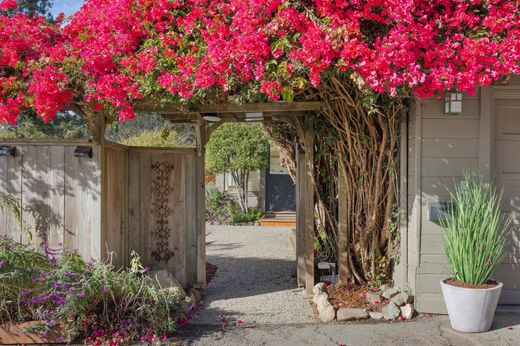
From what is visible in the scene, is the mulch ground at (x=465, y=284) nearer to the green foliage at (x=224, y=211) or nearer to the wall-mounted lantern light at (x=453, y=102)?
the wall-mounted lantern light at (x=453, y=102)

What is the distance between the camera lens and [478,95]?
4.18 m

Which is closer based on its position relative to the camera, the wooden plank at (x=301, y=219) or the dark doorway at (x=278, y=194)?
the wooden plank at (x=301, y=219)

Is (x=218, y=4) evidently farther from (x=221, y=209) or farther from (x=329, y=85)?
(x=221, y=209)

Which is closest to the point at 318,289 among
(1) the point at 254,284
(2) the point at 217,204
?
(1) the point at 254,284

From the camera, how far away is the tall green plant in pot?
12.1 ft

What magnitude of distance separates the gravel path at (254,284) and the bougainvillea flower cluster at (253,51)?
82.1 inches

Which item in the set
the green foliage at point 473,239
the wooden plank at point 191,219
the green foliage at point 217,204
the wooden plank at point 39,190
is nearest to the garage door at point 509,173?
the green foliage at point 473,239

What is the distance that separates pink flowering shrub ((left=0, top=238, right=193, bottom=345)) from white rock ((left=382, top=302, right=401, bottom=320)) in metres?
1.87

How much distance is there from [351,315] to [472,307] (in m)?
1.01

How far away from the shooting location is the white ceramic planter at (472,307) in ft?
12.1

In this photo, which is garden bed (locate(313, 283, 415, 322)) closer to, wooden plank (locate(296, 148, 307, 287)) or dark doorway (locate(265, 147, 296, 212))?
wooden plank (locate(296, 148, 307, 287))

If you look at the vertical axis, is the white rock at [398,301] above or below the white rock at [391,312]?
above

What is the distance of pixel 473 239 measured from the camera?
3764 mm

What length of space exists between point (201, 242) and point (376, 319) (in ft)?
6.99
